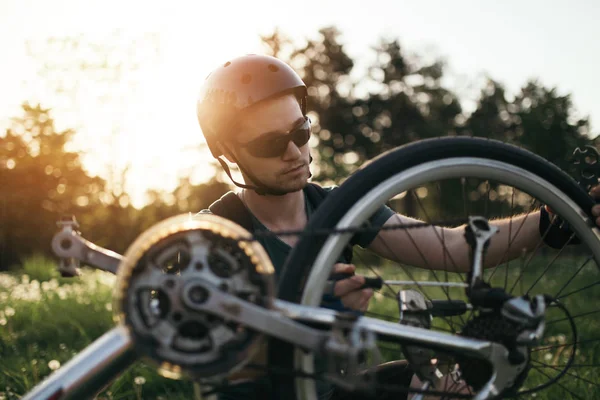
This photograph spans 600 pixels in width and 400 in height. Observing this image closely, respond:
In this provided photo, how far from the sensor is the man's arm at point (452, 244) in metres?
2.11

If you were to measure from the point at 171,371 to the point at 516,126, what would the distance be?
36.4 m

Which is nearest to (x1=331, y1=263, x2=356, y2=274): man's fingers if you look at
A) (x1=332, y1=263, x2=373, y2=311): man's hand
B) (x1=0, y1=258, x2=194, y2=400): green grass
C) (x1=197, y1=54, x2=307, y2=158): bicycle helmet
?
(x1=332, y1=263, x2=373, y2=311): man's hand

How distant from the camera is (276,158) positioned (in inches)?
94.3

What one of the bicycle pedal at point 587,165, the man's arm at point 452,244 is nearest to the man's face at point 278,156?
the man's arm at point 452,244

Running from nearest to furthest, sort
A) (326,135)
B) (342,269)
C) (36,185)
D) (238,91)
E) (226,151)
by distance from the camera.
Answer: (342,269)
(238,91)
(226,151)
(36,185)
(326,135)

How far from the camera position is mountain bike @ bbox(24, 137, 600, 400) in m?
1.35

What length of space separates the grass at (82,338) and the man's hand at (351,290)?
11 centimetres

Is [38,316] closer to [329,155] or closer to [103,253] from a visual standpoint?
[103,253]

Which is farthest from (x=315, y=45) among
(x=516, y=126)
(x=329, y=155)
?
(x=516, y=126)

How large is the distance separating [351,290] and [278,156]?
0.84m

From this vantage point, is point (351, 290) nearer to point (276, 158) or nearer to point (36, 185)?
point (276, 158)

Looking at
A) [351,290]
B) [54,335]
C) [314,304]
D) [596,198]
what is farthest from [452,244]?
[54,335]

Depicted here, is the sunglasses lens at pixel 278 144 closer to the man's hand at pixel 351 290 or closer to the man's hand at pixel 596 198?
the man's hand at pixel 351 290

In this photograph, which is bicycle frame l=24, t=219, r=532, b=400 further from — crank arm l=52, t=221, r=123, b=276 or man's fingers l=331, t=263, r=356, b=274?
man's fingers l=331, t=263, r=356, b=274
